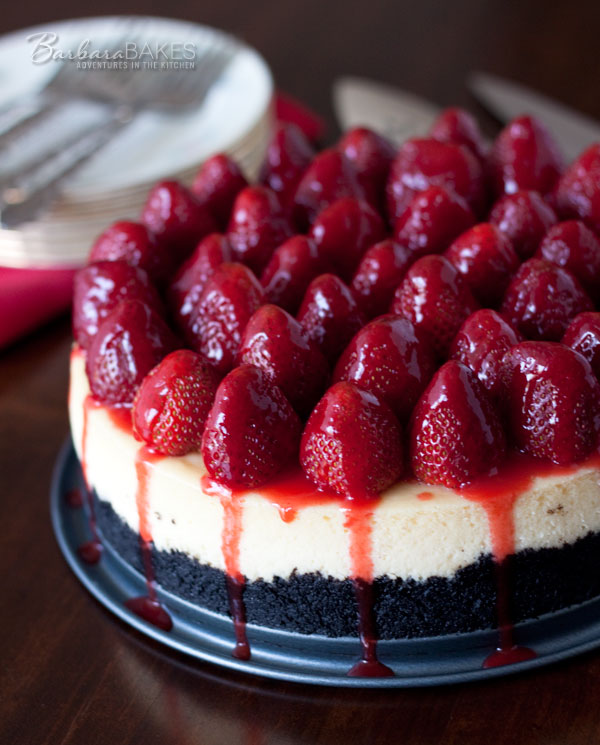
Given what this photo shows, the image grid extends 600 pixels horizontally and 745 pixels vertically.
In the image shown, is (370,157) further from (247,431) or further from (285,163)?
(247,431)

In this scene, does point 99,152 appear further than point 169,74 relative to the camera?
No

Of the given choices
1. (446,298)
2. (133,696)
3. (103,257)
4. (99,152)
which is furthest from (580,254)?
(99,152)

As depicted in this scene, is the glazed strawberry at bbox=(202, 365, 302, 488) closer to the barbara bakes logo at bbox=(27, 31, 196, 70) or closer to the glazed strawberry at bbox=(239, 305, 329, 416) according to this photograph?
the glazed strawberry at bbox=(239, 305, 329, 416)

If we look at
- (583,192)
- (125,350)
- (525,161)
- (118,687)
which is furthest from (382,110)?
(118,687)

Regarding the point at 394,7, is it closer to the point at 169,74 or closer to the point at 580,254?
the point at 169,74

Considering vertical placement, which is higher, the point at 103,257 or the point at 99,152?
the point at 103,257
